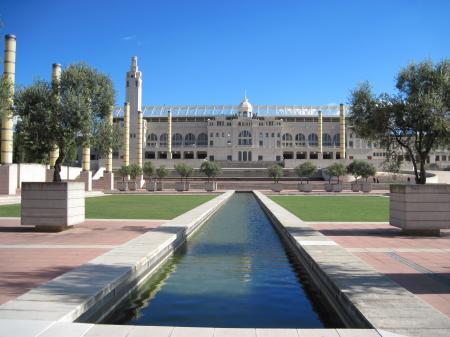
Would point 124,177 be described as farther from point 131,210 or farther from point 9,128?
point 131,210

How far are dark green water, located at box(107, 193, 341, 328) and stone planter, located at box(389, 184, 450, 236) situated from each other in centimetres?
410

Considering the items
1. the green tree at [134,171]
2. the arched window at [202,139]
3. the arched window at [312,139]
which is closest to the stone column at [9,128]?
the green tree at [134,171]

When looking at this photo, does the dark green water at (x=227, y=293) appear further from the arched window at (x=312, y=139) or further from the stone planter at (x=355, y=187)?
the arched window at (x=312, y=139)

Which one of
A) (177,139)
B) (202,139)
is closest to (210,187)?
(202,139)

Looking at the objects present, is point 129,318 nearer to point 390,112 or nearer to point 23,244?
point 23,244

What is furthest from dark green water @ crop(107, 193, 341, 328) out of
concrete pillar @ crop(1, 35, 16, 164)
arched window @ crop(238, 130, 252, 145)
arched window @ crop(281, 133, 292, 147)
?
arched window @ crop(281, 133, 292, 147)

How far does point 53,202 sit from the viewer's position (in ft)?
45.7

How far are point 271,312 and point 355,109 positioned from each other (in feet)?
33.3

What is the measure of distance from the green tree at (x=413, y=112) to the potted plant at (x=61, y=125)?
27.5ft

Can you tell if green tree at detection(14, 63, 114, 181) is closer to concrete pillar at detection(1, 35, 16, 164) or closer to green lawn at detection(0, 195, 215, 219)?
green lawn at detection(0, 195, 215, 219)

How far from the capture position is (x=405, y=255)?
10000 mm

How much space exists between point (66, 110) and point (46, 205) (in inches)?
A: 115

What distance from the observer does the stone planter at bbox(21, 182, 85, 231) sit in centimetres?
1391

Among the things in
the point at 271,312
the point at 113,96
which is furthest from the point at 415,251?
the point at 113,96
